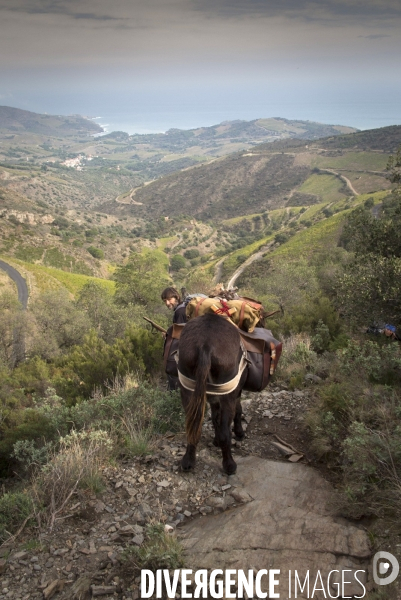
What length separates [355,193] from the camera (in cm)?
10756

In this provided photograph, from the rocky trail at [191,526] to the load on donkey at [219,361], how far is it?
1.31ft

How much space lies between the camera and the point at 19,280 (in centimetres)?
4559

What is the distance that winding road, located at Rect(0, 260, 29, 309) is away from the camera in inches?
1594

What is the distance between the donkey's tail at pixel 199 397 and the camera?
13.8 ft

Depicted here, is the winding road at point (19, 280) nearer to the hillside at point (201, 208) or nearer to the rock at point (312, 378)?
the hillside at point (201, 208)

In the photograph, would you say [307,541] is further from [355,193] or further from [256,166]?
[256,166]

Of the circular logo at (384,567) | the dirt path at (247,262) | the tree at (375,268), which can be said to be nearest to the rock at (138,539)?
the circular logo at (384,567)

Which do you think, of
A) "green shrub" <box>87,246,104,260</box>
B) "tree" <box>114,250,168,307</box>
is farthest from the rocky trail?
"green shrub" <box>87,246,104,260</box>

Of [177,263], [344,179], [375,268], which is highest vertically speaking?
[344,179]

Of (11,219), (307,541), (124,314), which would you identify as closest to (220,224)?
(11,219)

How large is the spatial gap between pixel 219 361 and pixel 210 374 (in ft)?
0.66

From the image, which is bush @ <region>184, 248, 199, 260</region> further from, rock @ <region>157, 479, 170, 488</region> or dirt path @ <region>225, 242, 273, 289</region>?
rock @ <region>157, 479, 170, 488</region>

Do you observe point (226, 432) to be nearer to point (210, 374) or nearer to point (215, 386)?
point (215, 386)

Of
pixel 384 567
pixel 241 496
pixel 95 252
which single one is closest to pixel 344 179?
pixel 95 252
